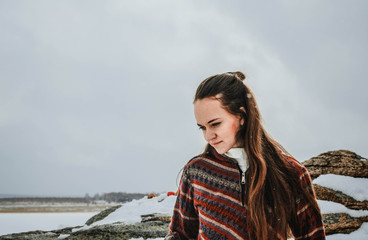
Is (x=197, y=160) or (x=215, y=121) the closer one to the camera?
(x=215, y=121)

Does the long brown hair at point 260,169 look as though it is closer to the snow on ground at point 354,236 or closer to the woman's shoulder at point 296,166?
the woman's shoulder at point 296,166

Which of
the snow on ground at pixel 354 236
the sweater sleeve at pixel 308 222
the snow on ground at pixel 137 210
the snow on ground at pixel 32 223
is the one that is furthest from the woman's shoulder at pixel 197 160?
the snow on ground at pixel 32 223

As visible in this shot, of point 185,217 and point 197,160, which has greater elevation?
point 197,160

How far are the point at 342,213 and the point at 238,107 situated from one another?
10.4ft

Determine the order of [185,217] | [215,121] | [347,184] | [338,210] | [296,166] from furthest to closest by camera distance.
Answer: [347,184] < [338,210] < [185,217] < [296,166] < [215,121]

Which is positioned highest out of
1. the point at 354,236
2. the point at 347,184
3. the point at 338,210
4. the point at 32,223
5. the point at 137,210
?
the point at 347,184

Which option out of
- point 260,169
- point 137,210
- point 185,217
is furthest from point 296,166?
point 137,210

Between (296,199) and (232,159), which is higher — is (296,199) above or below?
below

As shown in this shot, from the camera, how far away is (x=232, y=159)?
1760 millimetres

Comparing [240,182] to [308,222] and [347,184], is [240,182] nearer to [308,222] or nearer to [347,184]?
[308,222]

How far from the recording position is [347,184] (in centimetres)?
415

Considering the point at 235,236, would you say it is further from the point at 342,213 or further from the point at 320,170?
the point at 320,170

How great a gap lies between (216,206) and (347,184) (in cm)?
337

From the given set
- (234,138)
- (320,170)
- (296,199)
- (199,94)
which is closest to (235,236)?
(296,199)
